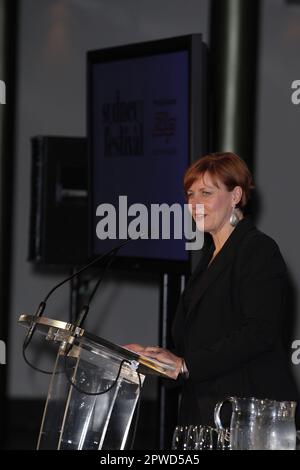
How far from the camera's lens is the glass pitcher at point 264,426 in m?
1.91

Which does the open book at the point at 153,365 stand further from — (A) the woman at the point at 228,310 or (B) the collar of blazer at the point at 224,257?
(B) the collar of blazer at the point at 224,257

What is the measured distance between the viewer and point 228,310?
2.59m

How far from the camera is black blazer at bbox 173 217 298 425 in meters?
2.46

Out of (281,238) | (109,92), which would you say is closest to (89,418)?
(109,92)

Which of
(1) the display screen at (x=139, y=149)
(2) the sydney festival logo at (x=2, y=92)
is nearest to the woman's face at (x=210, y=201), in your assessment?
(1) the display screen at (x=139, y=149)

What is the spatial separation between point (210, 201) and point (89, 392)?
0.69 meters

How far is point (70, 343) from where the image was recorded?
216cm

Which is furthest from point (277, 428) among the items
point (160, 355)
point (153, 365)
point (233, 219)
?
point (233, 219)

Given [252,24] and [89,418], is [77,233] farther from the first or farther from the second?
[89,418]

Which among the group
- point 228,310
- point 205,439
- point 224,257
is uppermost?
point 224,257

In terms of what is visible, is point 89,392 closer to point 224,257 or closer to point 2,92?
point 224,257

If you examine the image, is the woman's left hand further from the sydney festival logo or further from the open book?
the sydney festival logo

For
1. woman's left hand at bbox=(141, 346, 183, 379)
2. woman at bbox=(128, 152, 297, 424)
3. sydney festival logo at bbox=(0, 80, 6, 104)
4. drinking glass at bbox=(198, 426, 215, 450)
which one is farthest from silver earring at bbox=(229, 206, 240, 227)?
sydney festival logo at bbox=(0, 80, 6, 104)

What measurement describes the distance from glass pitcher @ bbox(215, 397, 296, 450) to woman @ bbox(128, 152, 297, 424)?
42cm
